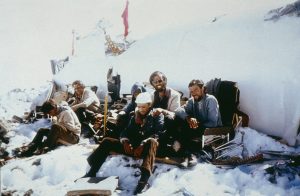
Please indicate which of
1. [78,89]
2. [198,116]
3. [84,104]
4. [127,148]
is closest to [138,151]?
[127,148]

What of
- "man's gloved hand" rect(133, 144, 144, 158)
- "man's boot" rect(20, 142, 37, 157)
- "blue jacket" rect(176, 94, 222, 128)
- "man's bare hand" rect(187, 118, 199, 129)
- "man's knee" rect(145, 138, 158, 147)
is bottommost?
"man's boot" rect(20, 142, 37, 157)

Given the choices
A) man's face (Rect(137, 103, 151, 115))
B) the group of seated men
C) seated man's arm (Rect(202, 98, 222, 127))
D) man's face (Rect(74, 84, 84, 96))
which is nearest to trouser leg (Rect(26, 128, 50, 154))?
the group of seated men

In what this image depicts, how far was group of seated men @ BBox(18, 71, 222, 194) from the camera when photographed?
153 inches

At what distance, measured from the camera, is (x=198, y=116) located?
452 cm

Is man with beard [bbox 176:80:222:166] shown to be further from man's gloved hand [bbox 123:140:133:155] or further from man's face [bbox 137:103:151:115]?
man's gloved hand [bbox 123:140:133:155]

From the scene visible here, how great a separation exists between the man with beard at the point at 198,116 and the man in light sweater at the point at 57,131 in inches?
75.9

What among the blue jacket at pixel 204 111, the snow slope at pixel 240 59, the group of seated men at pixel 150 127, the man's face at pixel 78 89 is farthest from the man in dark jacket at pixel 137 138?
the man's face at pixel 78 89

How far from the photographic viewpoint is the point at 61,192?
369 centimetres

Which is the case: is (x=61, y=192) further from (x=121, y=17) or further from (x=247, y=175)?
(x=121, y=17)

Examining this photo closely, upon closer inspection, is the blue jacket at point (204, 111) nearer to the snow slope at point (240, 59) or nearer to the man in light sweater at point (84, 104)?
the snow slope at point (240, 59)

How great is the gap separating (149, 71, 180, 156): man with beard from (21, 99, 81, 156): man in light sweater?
1517mm

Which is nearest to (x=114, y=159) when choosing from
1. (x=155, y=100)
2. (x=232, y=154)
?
(x=155, y=100)

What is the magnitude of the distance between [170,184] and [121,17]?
7751 millimetres

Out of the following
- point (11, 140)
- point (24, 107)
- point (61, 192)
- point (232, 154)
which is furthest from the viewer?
point (24, 107)
